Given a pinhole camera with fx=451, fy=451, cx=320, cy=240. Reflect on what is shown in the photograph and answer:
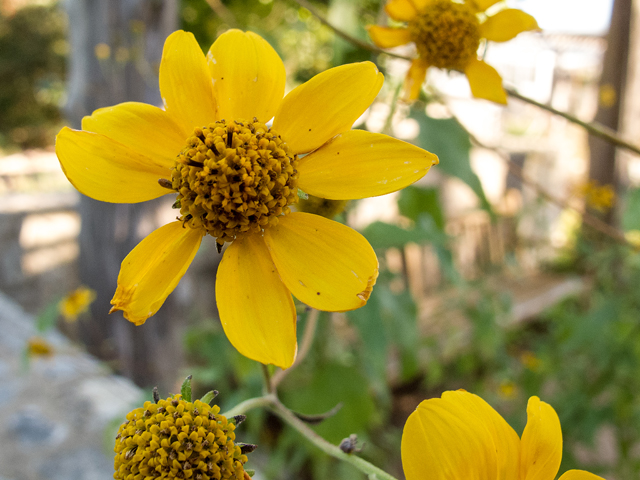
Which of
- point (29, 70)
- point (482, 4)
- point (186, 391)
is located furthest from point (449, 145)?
point (29, 70)

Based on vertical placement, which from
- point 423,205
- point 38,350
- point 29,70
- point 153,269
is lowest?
point 29,70

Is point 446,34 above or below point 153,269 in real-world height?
above

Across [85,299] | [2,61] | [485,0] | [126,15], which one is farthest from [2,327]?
Answer: [2,61]

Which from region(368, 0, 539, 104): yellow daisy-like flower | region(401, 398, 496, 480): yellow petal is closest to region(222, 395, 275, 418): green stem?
region(401, 398, 496, 480): yellow petal

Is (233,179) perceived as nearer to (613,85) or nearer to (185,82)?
(185,82)

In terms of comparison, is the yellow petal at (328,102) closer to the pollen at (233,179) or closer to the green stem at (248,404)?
the pollen at (233,179)

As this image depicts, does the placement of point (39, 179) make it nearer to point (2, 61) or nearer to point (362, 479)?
point (362, 479)
